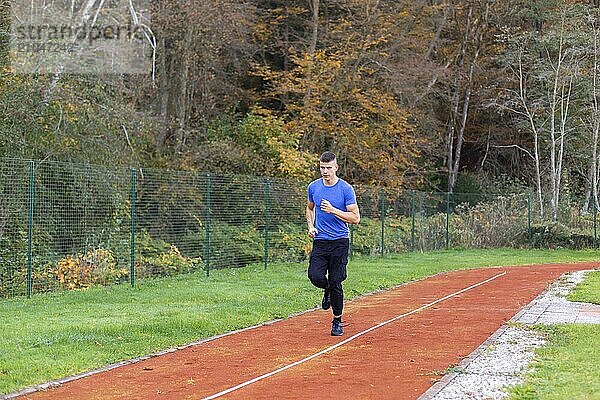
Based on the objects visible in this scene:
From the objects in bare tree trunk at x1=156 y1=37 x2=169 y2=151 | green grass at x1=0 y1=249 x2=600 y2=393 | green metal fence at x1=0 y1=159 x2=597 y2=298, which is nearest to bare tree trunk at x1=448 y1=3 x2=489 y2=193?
green metal fence at x1=0 y1=159 x2=597 y2=298

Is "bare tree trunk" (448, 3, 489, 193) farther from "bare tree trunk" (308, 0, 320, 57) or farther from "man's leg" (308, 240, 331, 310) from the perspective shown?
"man's leg" (308, 240, 331, 310)

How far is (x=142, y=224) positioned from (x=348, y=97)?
1584 cm

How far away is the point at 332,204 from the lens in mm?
11047

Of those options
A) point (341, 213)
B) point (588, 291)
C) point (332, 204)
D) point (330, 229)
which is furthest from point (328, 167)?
point (588, 291)

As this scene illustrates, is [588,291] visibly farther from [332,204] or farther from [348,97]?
[348,97]

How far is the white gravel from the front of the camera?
793 centimetres

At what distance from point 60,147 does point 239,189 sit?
4523mm

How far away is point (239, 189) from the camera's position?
2220cm

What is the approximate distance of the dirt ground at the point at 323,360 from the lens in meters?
8.16

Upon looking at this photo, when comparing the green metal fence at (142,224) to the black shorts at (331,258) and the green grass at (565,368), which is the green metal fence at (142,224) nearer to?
the black shorts at (331,258)

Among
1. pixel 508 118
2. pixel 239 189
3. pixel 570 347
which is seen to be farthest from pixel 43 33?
pixel 508 118

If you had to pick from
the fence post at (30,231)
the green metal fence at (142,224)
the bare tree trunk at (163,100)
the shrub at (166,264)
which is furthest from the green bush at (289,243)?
the fence post at (30,231)

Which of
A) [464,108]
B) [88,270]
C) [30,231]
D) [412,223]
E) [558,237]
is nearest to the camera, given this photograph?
[30,231]

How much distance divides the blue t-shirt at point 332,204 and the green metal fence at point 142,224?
6.40m
